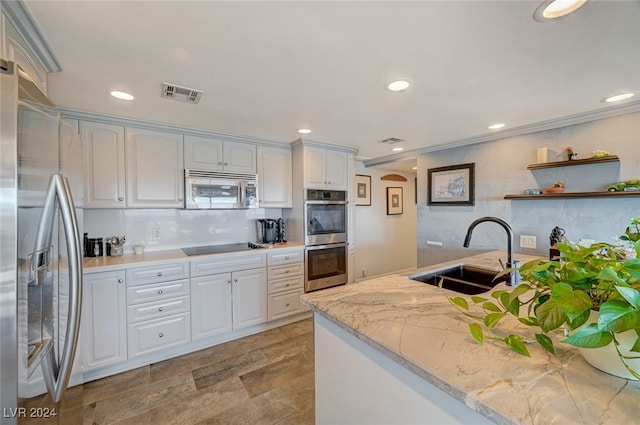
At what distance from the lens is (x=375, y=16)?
1.12 meters

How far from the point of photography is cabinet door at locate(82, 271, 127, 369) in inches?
78.4

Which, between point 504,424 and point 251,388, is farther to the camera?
point 251,388

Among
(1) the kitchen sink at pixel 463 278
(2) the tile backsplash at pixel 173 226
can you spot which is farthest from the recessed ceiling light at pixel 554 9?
(2) the tile backsplash at pixel 173 226

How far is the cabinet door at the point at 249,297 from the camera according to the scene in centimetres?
266

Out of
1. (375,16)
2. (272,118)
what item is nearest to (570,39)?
(375,16)

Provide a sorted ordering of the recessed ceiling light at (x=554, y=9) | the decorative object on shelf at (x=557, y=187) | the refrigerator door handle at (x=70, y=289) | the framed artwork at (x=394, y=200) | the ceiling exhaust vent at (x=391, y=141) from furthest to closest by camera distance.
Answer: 1. the framed artwork at (x=394, y=200)
2. the ceiling exhaust vent at (x=391, y=141)
3. the decorative object on shelf at (x=557, y=187)
4. the recessed ceiling light at (x=554, y=9)
5. the refrigerator door handle at (x=70, y=289)

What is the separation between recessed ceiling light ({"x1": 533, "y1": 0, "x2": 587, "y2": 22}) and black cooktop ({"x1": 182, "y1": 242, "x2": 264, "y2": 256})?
2.71m

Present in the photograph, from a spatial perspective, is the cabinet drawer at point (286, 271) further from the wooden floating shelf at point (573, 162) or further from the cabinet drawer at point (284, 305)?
the wooden floating shelf at point (573, 162)

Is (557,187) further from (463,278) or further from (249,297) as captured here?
(249,297)

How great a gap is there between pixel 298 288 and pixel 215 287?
3.09ft

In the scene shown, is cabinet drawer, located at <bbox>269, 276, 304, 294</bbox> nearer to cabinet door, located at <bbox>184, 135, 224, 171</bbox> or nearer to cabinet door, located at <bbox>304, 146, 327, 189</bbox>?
→ cabinet door, located at <bbox>304, 146, 327, 189</bbox>

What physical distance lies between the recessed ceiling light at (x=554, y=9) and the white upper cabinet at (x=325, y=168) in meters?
2.33

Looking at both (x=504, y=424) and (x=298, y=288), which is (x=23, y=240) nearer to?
(x=504, y=424)

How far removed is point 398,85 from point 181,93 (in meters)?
1.49
